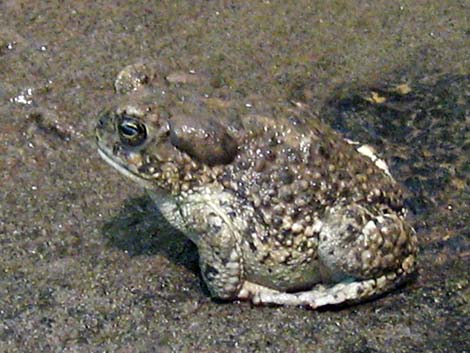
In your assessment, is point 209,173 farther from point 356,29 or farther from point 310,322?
point 356,29

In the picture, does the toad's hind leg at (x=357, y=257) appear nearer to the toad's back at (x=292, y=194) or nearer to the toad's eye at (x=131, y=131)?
the toad's back at (x=292, y=194)

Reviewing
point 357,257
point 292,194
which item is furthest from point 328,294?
point 292,194

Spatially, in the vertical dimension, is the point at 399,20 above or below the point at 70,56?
above

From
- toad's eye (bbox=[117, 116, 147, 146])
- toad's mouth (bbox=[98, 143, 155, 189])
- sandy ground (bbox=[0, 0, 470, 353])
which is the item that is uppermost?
toad's eye (bbox=[117, 116, 147, 146])

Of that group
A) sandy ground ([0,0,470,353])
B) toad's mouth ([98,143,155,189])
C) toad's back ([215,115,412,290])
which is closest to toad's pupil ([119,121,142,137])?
toad's mouth ([98,143,155,189])

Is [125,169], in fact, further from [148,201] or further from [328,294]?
[328,294]

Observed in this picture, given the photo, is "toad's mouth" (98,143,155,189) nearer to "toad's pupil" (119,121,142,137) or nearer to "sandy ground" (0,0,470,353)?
"toad's pupil" (119,121,142,137)

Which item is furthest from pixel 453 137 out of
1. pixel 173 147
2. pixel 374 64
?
pixel 173 147
